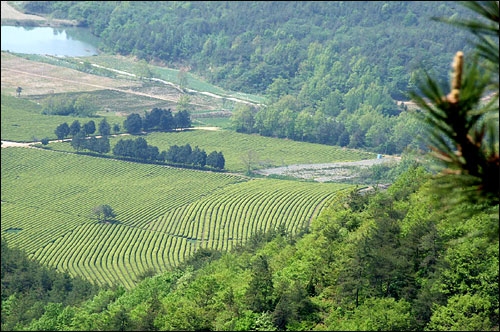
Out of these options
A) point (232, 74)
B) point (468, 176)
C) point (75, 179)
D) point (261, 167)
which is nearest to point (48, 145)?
point (75, 179)

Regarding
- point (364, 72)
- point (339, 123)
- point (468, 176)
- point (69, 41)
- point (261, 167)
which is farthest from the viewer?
point (69, 41)

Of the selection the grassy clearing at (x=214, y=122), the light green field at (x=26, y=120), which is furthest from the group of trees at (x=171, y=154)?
the grassy clearing at (x=214, y=122)

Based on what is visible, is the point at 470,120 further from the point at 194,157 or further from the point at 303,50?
the point at 303,50

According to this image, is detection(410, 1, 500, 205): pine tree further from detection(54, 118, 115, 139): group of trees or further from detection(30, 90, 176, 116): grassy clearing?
detection(30, 90, 176, 116): grassy clearing

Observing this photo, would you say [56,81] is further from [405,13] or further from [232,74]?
[405,13]

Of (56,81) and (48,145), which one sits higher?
(56,81)

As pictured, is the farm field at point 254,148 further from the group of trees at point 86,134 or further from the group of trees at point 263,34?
the group of trees at point 263,34

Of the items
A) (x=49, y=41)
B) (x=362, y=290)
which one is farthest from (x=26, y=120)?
(x=362, y=290)
